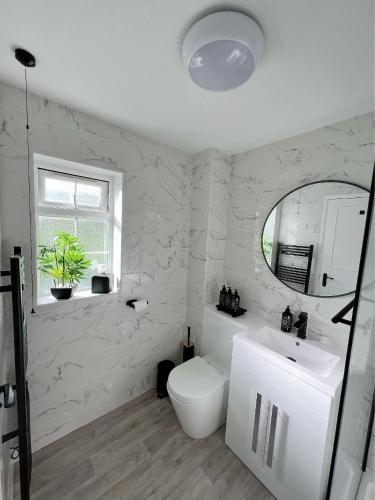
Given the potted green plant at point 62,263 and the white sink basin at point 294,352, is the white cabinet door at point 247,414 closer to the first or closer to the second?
the white sink basin at point 294,352

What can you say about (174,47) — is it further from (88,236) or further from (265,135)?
(88,236)

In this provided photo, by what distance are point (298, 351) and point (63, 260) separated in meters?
1.76

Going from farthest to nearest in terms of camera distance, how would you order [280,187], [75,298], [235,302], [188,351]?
[188,351] → [235,302] → [280,187] → [75,298]

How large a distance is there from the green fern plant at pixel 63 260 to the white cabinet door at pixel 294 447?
1480 millimetres

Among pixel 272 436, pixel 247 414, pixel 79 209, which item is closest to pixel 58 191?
pixel 79 209

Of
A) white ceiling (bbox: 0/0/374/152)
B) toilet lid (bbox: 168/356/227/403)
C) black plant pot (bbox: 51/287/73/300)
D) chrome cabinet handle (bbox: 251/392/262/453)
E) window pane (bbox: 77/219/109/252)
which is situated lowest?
chrome cabinet handle (bbox: 251/392/262/453)

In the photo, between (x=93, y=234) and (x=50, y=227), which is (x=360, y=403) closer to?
(x=93, y=234)

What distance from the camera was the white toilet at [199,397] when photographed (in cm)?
142

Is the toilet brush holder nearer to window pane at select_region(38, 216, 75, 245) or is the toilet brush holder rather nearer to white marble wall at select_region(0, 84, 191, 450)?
white marble wall at select_region(0, 84, 191, 450)

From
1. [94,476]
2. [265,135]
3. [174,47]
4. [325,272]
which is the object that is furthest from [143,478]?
[265,135]

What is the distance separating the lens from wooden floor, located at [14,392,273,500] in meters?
1.22

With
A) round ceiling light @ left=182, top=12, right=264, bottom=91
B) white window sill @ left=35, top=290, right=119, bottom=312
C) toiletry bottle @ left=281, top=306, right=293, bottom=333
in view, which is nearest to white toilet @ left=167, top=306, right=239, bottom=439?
toiletry bottle @ left=281, top=306, right=293, bottom=333

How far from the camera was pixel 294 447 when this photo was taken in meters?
1.13

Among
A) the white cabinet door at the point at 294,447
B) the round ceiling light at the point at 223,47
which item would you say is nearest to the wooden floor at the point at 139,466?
the white cabinet door at the point at 294,447
